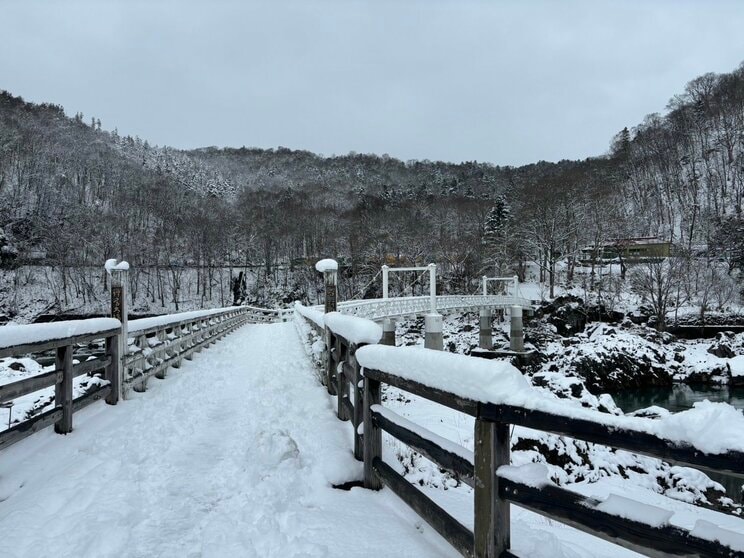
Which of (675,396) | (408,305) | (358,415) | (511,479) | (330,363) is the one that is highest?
(511,479)

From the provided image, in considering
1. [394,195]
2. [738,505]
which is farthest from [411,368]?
[394,195]

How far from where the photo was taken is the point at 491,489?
2031mm

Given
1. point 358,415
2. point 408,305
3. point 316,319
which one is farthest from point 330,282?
point 408,305

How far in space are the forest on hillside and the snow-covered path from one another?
147 feet

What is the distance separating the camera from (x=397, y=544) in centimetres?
267

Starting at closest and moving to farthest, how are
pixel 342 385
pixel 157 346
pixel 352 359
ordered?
pixel 352 359, pixel 342 385, pixel 157 346

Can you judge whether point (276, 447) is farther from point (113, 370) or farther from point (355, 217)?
point (355, 217)

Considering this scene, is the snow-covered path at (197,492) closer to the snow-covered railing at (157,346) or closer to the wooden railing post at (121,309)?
the wooden railing post at (121,309)

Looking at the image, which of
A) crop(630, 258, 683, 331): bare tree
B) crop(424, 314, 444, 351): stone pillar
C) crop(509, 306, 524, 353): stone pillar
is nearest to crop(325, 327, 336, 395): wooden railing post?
crop(424, 314, 444, 351): stone pillar

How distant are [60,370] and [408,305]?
2646 centimetres

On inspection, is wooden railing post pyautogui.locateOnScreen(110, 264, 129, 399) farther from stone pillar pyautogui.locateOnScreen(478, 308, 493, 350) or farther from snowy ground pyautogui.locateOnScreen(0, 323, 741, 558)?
stone pillar pyautogui.locateOnScreen(478, 308, 493, 350)

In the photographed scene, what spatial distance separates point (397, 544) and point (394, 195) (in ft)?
309

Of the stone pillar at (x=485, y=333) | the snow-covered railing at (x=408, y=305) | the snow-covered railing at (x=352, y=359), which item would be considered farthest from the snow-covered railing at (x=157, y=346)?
the stone pillar at (x=485, y=333)

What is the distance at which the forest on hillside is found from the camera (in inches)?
2096
